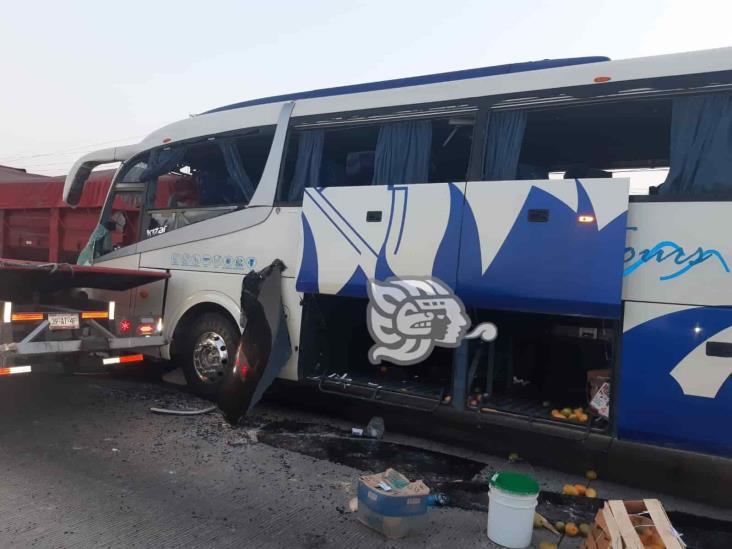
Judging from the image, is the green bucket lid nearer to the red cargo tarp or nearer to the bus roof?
the bus roof

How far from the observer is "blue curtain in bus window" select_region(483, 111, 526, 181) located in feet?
15.9

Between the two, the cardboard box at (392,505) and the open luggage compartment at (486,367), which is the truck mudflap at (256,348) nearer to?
the open luggage compartment at (486,367)

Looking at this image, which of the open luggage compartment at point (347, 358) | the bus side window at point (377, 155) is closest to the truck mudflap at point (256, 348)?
the open luggage compartment at point (347, 358)

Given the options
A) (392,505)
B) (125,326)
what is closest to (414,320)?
(392,505)

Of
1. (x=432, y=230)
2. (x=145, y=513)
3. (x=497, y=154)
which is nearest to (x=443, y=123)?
(x=497, y=154)

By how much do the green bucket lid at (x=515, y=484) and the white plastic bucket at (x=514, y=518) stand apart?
1.1 inches

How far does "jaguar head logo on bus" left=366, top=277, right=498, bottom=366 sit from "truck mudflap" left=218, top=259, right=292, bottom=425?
1.03 metres

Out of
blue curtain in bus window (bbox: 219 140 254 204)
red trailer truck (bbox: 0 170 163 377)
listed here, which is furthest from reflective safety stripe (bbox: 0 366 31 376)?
blue curtain in bus window (bbox: 219 140 254 204)

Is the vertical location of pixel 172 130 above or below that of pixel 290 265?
above

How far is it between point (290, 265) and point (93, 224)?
5.22 metres

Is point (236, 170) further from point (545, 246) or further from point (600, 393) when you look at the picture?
point (600, 393)

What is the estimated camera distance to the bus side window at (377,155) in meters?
5.30

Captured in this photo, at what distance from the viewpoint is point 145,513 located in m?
3.76

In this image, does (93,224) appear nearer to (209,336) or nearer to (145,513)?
(209,336)
